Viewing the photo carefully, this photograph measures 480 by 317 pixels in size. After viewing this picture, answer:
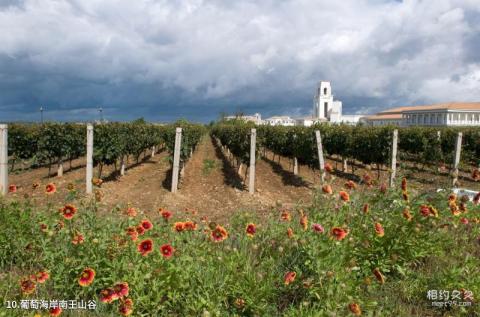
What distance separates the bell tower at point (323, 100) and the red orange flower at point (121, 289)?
476 ft

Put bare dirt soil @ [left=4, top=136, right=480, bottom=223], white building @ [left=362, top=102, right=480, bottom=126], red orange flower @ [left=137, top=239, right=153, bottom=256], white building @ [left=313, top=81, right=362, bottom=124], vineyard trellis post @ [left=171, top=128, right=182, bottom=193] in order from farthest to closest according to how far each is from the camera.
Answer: white building @ [left=313, top=81, right=362, bottom=124]
white building @ [left=362, top=102, right=480, bottom=126]
vineyard trellis post @ [left=171, top=128, right=182, bottom=193]
bare dirt soil @ [left=4, top=136, right=480, bottom=223]
red orange flower @ [left=137, top=239, right=153, bottom=256]

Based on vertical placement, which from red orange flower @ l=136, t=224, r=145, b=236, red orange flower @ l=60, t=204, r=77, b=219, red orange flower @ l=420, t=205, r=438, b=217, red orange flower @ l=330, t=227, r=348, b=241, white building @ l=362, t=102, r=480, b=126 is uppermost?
white building @ l=362, t=102, r=480, b=126

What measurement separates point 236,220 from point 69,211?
153 cm

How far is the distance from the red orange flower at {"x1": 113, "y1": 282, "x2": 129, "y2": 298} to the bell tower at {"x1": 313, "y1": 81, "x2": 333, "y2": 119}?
14504cm

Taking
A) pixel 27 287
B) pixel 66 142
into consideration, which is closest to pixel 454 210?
pixel 27 287

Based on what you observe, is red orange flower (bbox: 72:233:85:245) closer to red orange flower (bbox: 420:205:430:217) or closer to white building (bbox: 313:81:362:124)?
red orange flower (bbox: 420:205:430:217)

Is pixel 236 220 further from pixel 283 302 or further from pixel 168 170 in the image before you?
pixel 168 170

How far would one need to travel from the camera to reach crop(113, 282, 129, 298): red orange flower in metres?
2.41

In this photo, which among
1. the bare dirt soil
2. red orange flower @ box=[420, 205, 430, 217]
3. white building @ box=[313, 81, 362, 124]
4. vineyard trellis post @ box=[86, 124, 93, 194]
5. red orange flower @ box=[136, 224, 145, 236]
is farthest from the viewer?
white building @ box=[313, 81, 362, 124]

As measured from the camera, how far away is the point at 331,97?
148 meters

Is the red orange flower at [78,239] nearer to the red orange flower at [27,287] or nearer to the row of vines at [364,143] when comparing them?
the red orange flower at [27,287]

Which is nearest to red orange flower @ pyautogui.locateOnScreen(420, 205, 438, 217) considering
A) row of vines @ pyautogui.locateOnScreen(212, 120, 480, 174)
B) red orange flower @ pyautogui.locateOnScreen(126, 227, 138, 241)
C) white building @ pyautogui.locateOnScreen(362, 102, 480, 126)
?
red orange flower @ pyautogui.locateOnScreen(126, 227, 138, 241)

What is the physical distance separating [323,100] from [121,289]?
149145 millimetres

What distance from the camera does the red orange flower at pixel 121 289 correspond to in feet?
7.91
